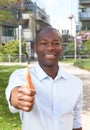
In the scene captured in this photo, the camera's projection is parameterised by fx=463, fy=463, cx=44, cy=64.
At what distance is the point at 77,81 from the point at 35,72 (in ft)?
0.97

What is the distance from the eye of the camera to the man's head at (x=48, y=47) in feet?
8.80

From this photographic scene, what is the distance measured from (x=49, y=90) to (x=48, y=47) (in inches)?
10.2

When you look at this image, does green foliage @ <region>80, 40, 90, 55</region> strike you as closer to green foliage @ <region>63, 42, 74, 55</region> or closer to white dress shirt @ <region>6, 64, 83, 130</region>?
green foliage @ <region>63, 42, 74, 55</region>

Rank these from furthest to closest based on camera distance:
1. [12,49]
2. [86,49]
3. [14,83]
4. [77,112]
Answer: [86,49]
[12,49]
[77,112]
[14,83]

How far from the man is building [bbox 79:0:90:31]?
197 feet

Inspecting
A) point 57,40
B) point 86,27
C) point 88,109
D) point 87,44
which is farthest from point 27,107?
point 86,27

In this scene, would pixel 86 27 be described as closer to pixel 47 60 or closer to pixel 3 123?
pixel 3 123

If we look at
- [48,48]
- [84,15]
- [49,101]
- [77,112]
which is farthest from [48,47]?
[84,15]

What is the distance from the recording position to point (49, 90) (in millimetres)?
2633

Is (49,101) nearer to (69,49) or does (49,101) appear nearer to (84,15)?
(69,49)

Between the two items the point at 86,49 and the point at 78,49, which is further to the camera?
the point at 78,49

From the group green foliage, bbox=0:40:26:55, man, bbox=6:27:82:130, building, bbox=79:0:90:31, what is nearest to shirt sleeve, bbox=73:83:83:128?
man, bbox=6:27:82:130

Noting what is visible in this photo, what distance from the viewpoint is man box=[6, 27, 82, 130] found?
260cm

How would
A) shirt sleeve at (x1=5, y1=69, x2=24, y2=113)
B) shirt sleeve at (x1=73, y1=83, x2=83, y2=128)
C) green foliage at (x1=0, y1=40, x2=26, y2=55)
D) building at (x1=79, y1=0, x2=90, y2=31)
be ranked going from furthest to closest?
building at (x1=79, y1=0, x2=90, y2=31)
green foliage at (x1=0, y1=40, x2=26, y2=55)
shirt sleeve at (x1=73, y1=83, x2=83, y2=128)
shirt sleeve at (x1=5, y1=69, x2=24, y2=113)
